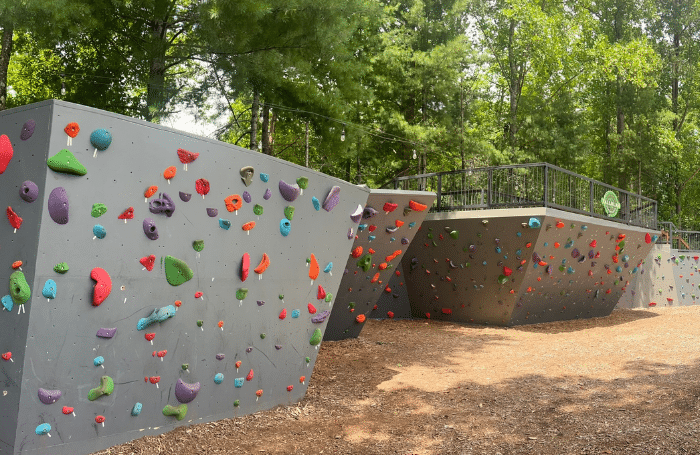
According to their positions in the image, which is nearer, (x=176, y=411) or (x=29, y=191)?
(x=29, y=191)

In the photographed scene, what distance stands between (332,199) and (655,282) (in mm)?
17092

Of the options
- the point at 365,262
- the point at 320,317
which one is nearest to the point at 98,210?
the point at 320,317

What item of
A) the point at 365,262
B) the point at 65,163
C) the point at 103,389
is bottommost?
the point at 103,389

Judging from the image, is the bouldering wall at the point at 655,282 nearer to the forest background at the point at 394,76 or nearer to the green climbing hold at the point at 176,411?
the forest background at the point at 394,76

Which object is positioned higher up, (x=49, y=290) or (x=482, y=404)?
(x=49, y=290)

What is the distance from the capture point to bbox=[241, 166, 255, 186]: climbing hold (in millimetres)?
5027

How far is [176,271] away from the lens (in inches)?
177

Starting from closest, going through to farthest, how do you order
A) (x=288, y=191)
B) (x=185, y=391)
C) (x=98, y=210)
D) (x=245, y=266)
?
(x=98, y=210), (x=185, y=391), (x=245, y=266), (x=288, y=191)

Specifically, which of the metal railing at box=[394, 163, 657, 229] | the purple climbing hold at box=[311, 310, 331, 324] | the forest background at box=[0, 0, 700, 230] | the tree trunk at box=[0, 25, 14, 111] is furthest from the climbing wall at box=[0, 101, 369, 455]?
the tree trunk at box=[0, 25, 14, 111]

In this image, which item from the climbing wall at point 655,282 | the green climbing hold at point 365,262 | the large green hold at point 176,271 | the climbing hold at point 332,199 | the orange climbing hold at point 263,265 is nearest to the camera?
the large green hold at point 176,271

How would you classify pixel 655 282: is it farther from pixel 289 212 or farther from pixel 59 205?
pixel 59 205

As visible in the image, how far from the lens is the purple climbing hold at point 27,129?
376 centimetres

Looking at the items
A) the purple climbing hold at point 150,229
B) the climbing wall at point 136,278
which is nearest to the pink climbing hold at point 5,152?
the climbing wall at point 136,278

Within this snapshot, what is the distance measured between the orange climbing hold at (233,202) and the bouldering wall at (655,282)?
16931mm
